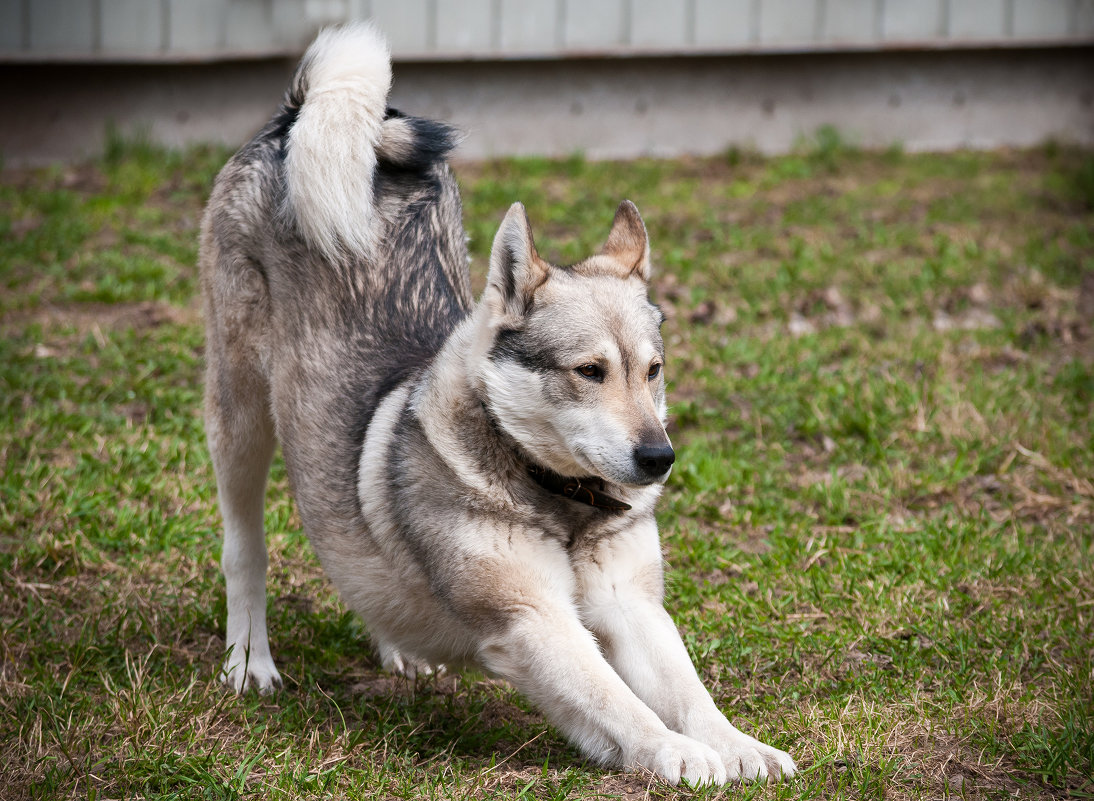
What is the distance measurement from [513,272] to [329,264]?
749 millimetres

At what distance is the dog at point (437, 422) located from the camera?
9.88 ft

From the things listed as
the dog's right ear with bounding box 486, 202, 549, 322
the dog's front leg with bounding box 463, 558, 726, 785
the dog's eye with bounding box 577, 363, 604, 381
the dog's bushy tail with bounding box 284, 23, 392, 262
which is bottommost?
the dog's front leg with bounding box 463, 558, 726, 785

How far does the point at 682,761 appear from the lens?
2.79 m

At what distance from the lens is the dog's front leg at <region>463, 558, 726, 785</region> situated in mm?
2826

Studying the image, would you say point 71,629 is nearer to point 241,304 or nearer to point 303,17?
point 241,304

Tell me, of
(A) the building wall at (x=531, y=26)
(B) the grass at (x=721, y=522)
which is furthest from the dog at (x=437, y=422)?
(A) the building wall at (x=531, y=26)

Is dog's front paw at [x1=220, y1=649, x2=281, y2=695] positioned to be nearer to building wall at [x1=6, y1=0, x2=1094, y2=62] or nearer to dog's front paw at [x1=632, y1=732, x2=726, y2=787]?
dog's front paw at [x1=632, y1=732, x2=726, y2=787]

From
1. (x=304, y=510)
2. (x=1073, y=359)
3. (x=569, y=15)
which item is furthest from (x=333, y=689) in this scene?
(x=569, y=15)

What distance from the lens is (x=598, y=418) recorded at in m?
3.04

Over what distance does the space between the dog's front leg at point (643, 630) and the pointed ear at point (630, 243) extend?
812 mm

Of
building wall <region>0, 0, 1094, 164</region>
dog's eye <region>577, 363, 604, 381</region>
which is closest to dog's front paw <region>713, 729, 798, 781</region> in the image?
dog's eye <region>577, 363, 604, 381</region>

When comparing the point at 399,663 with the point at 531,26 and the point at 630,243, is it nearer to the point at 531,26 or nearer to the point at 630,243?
the point at 630,243

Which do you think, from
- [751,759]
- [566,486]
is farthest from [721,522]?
[751,759]

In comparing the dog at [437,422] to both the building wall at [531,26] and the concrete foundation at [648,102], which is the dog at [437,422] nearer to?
the building wall at [531,26]
